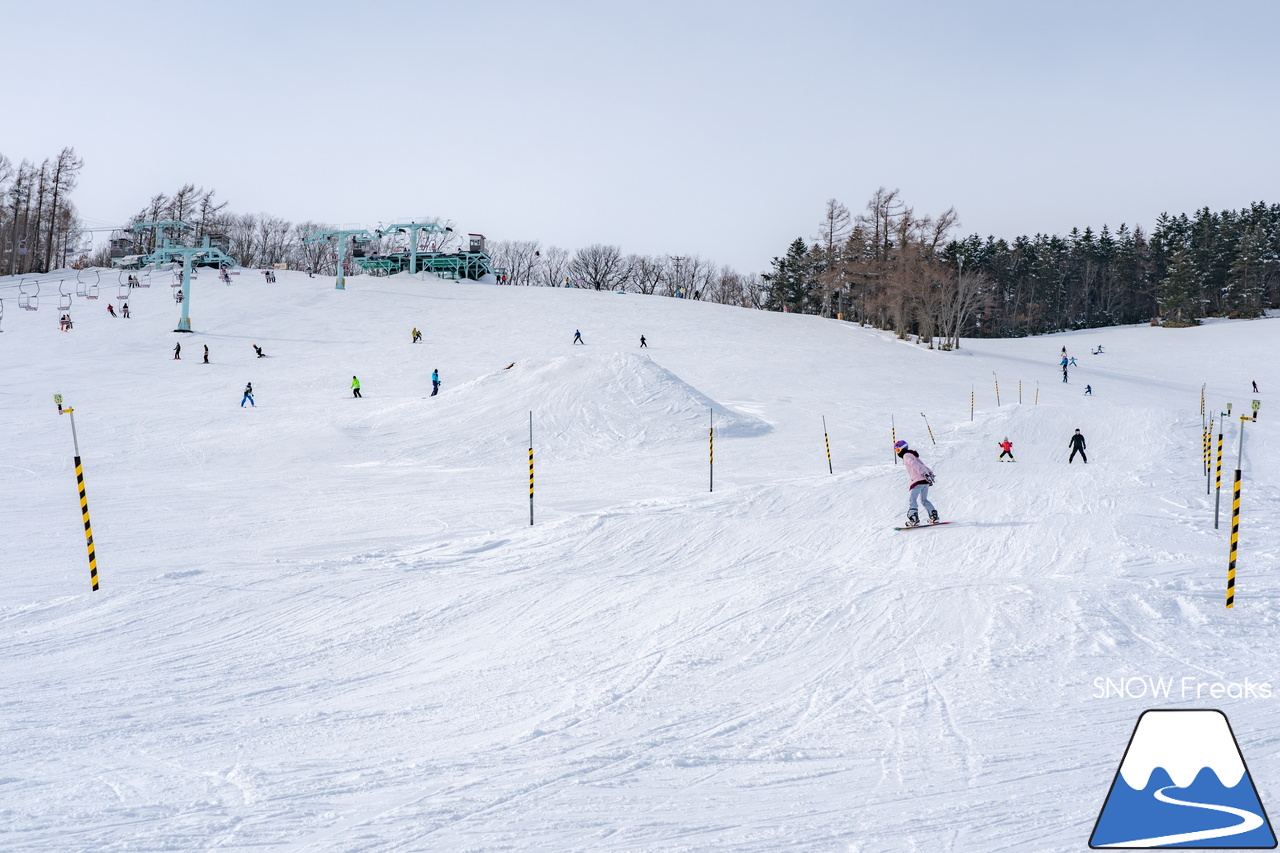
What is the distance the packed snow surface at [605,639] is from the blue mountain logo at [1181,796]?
521mm

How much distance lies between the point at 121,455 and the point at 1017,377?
152 feet

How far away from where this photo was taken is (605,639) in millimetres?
9055

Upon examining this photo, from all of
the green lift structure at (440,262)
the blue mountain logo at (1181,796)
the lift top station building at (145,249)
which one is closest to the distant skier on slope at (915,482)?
the blue mountain logo at (1181,796)

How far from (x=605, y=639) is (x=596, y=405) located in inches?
805

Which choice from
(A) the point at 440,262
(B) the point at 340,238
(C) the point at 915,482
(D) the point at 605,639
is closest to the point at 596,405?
(C) the point at 915,482

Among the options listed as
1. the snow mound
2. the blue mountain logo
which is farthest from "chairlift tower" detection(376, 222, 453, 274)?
the blue mountain logo

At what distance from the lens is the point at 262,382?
137 ft

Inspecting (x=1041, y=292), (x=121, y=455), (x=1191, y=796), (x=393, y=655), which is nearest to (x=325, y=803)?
(x=393, y=655)

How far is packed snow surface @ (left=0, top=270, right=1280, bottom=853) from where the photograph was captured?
17.7ft

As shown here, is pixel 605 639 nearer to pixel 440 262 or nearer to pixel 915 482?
pixel 915 482

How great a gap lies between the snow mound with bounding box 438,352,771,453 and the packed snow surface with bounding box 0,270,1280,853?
1.46ft

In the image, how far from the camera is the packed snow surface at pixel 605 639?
5398 millimetres

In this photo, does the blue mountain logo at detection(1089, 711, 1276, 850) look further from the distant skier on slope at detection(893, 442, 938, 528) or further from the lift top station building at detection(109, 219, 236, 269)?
the lift top station building at detection(109, 219, 236, 269)

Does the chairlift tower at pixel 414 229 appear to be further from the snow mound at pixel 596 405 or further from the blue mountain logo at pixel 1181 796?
the blue mountain logo at pixel 1181 796
